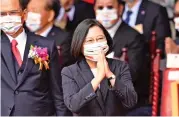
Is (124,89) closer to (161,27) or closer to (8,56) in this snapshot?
(8,56)

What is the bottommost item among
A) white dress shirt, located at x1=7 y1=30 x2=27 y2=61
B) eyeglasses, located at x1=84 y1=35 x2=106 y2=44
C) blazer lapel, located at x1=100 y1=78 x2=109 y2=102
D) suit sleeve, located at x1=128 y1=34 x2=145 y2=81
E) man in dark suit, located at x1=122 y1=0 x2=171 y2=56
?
suit sleeve, located at x1=128 y1=34 x2=145 y2=81

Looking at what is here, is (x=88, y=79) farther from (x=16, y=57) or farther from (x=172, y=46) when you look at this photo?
(x=172, y=46)

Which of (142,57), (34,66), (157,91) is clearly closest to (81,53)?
(34,66)

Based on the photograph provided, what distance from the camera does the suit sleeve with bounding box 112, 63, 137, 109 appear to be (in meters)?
3.58

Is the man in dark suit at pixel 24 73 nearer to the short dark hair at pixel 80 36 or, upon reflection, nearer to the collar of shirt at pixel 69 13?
the short dark hair at pixel 80 36

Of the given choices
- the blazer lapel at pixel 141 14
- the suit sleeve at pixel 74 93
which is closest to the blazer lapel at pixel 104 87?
the suit sleeve at pixel 74 93

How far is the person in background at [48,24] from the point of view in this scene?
5461mm

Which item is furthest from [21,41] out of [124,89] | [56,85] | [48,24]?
[48,24]

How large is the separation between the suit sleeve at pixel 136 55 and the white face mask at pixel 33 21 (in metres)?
0.88

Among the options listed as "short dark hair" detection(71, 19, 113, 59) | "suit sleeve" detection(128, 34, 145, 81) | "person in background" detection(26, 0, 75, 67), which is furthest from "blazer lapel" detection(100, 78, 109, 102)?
"person in background" detection(26, 0, 75, 67)

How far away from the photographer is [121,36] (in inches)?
214

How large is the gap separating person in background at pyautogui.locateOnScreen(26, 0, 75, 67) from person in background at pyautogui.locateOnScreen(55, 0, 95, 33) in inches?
16.1

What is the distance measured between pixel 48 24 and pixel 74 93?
219cm

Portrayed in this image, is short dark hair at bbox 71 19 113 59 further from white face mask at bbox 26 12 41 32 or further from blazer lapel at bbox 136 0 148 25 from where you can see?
blazer lapel at bbox 136 0 148 25
